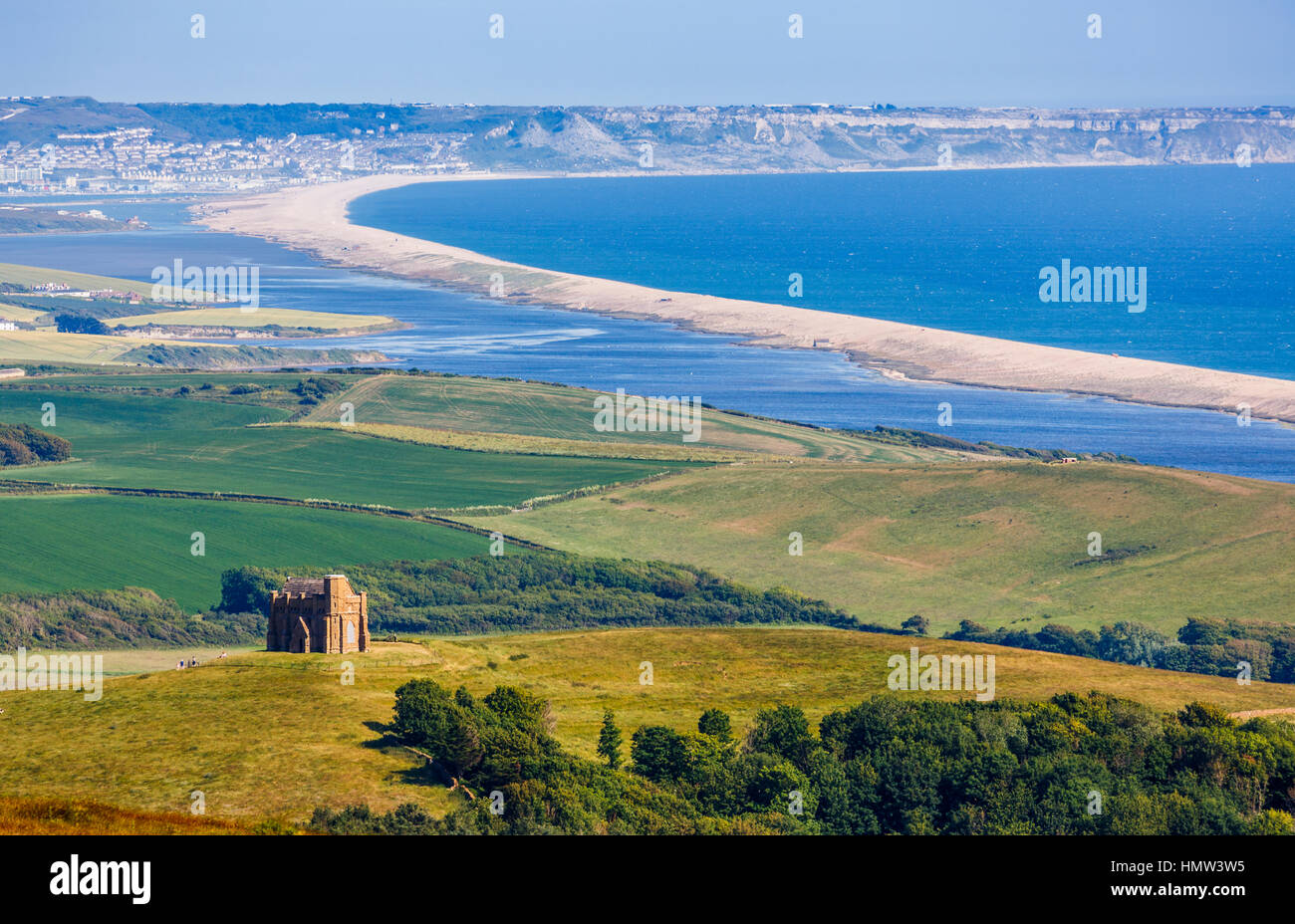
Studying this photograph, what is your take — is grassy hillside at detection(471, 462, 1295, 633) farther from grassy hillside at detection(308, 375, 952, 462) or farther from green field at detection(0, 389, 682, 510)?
grassy hillside at detection(308, 375, 952, 462)

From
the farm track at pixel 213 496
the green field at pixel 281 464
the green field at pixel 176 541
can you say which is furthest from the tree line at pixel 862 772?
the green field at pixel 281 464

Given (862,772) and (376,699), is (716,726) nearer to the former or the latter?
(862,772)

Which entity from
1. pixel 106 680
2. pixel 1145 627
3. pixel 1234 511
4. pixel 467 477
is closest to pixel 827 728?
pixel 106 680

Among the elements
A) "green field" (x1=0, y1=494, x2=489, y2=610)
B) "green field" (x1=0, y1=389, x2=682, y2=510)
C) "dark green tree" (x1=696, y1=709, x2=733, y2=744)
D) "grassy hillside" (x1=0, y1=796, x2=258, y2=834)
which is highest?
"green field" (x1=0, y1=389, x2=682, y2=510)

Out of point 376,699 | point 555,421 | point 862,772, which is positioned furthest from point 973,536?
point 376,699

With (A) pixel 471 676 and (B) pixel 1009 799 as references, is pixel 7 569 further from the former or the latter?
(B) pixel 1009 799

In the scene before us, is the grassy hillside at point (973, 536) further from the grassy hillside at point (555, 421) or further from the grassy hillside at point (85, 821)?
the grassy hillside at point (85, 821)

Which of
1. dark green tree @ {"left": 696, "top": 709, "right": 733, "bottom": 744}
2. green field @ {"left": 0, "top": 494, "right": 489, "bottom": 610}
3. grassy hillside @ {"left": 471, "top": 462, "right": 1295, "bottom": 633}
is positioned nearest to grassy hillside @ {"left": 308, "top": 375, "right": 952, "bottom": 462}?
grassy hillside @ {"left": 471, "top": 462, "right": 1295, "bottom": 633}
